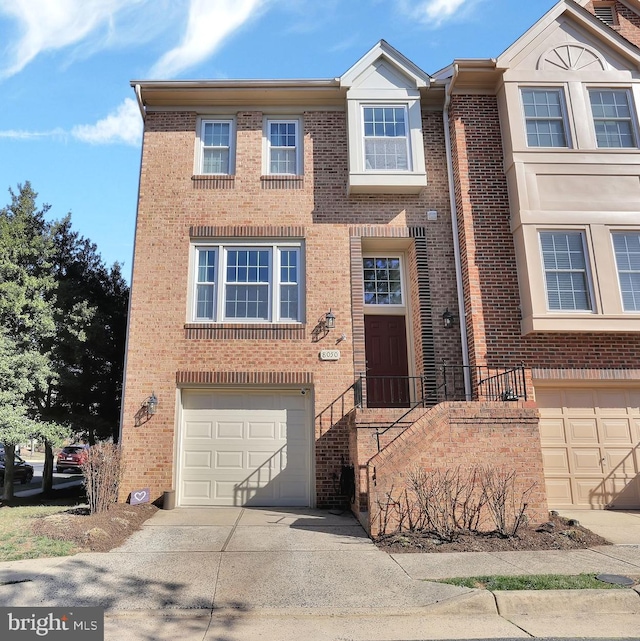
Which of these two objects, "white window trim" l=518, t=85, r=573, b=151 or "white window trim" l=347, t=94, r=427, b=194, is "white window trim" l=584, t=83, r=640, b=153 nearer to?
"white window trim" l=518, t=85, r=573, b=151

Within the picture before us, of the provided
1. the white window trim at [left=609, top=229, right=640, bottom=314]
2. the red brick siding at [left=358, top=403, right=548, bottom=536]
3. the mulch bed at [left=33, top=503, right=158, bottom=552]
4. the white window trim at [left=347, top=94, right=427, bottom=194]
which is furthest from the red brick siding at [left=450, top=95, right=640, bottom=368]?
the mulch bed at [left=33, top=503, right=158, bottom=552]

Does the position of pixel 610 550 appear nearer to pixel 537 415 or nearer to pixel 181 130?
pixel 537 415

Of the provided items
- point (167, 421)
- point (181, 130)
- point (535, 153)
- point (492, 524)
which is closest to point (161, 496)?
point (167, 421)

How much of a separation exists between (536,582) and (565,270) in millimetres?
6585

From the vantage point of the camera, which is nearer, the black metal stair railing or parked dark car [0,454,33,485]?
the black metal stair railing

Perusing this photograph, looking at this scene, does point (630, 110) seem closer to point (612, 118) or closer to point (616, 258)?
point (612, 118)

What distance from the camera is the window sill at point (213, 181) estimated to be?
11.4 meters

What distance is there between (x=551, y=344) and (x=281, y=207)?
6.27 metres

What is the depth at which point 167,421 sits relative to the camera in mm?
10133

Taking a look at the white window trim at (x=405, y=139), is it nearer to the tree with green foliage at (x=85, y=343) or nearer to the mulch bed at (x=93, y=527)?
the tree with green foliage at (x=85, y=343)

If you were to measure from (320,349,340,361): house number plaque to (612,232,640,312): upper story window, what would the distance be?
18.4ft

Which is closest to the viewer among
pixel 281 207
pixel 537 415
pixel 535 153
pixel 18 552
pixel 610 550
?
pixel 18 552

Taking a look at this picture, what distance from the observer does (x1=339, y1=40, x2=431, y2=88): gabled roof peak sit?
37.8 ft

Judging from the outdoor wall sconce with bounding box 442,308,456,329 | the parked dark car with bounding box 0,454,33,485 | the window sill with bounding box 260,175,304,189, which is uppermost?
the window sill with bounding box 260,175,304,189
